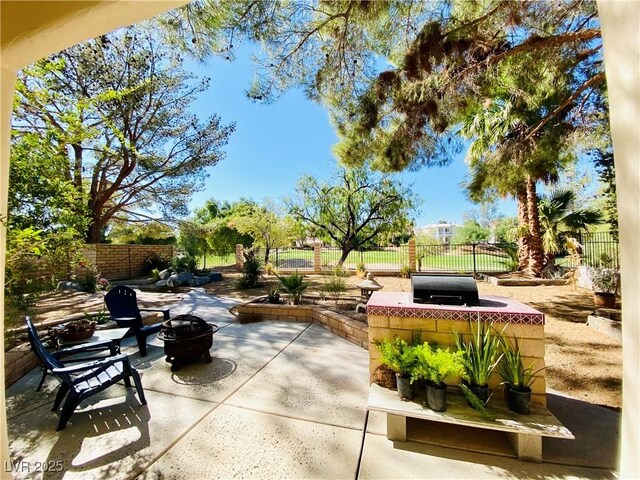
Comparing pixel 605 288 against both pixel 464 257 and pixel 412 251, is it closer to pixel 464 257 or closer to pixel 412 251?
pixel 412 251

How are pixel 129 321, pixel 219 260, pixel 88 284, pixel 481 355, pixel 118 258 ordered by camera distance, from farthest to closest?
pixel 219 260 < pixel 118 258 < pixel 88 284 < pixel 129 321 < pixel 481 355

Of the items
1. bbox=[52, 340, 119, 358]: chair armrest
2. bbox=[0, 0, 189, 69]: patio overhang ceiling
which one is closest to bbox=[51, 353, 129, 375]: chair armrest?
bbox=[52, 340, 119, 358]: chair armrest

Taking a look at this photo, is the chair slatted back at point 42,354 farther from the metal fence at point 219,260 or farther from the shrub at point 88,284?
the metal fence at point 219,260

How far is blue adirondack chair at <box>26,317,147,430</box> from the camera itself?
2.06m

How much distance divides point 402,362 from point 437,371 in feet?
0.80

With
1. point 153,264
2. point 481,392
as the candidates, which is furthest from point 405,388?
point 153,264

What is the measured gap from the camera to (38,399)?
2.48m

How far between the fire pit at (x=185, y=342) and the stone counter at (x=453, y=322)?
2.08 metres

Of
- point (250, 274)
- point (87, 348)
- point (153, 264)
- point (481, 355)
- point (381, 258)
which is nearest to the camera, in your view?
point (481, 355)

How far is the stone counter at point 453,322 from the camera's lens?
192cm

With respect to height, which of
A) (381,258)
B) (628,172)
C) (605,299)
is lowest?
(605,299)

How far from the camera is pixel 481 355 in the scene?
1911 mm

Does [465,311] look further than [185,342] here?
No

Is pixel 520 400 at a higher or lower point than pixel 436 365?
lower
